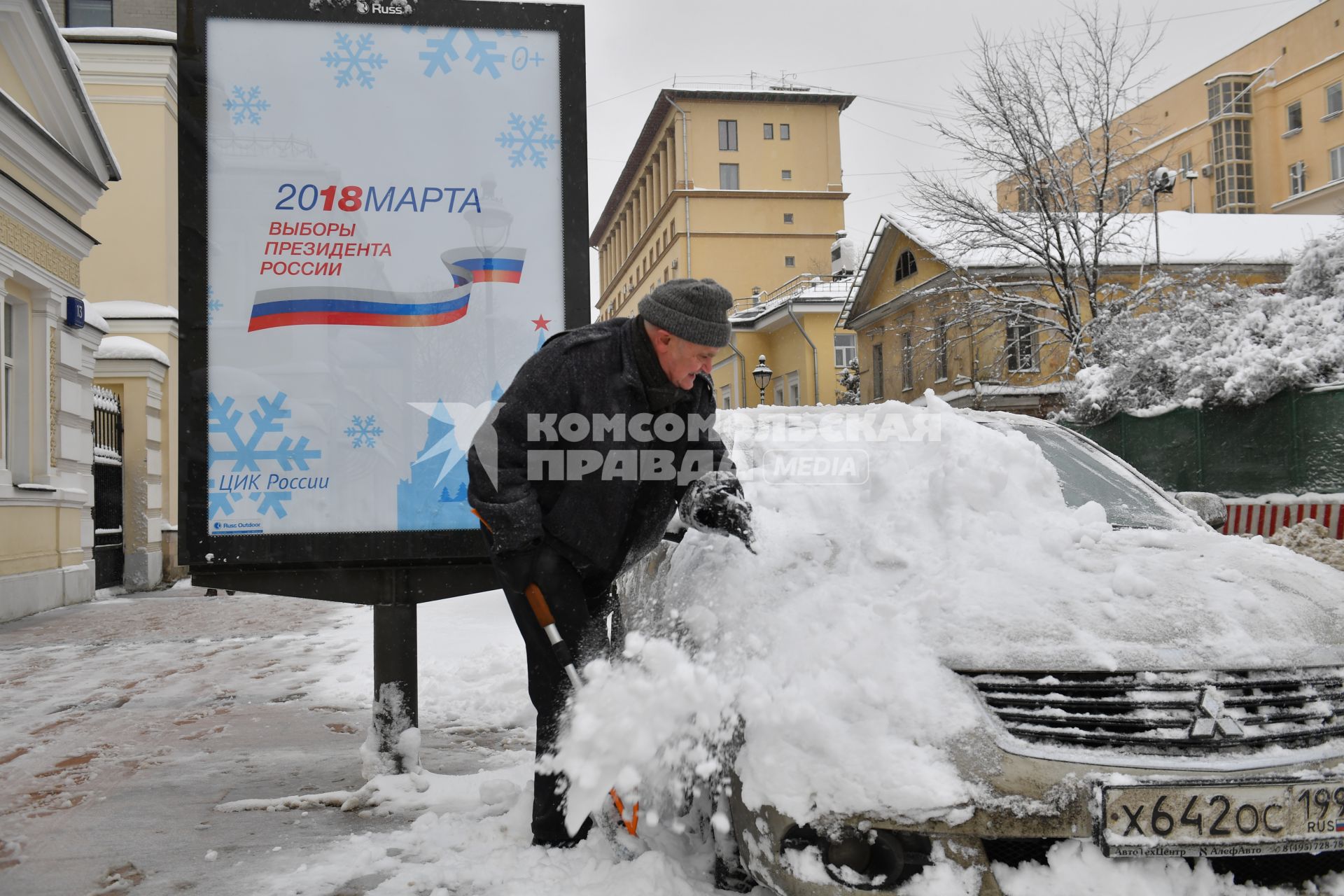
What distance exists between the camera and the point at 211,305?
12.9ft

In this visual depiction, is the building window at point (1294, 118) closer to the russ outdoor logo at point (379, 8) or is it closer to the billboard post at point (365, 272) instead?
the billboard post at point (365, 272)

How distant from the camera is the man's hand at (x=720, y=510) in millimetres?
3158

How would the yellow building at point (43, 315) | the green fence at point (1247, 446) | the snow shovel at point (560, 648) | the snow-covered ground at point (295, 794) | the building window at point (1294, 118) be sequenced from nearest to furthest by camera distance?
the snow-covered ground at point (295, 794) < the snow shovel at point (560, 648) < the yellow building at point (43, 315) < the green fence at point (1247, 446) < the building window at point (1294, 118)

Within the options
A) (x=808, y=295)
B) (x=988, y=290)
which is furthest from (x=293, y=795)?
(x=808, y=295)

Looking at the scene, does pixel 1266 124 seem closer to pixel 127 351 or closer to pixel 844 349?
pixel 844 349

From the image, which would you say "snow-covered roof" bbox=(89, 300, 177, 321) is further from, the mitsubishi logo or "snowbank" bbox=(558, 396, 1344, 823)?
the mitsubishi logo

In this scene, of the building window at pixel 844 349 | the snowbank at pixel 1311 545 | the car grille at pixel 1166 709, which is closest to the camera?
the car grille at pixel 1166 709

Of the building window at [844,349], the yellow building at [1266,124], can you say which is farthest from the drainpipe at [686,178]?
the yellow building at [1266,124]

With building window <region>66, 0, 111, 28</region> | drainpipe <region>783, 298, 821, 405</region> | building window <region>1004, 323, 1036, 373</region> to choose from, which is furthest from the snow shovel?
drainpipe <region>783, 298, 821, 405</region>

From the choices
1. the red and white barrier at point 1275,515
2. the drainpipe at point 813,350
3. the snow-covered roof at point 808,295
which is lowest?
the red and white barrier at point 1275,515

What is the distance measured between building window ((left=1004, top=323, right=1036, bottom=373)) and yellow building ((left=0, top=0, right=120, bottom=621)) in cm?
2031

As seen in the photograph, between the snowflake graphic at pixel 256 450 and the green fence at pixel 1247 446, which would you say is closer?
the snowflake graphic at pixel 256 450

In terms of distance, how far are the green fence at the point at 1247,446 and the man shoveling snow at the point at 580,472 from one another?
1104 cm

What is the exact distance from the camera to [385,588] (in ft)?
13.7
